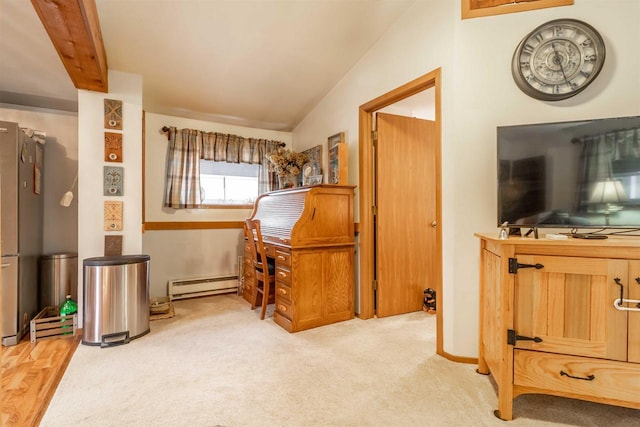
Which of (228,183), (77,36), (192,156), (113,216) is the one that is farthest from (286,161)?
(77,36)

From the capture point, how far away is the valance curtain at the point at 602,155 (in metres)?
1.66

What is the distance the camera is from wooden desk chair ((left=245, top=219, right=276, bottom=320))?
127 inches

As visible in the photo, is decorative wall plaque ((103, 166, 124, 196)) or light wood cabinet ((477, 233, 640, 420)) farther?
decorative wall plaque ((103, 166, 124, 196))

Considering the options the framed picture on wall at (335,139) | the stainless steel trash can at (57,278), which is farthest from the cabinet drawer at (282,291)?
the stainless steel trash can at (57,278)

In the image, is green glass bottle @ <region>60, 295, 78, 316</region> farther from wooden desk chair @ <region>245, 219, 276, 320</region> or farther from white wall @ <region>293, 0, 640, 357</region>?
white wall @ <region>293, 0, 640, 357</region>

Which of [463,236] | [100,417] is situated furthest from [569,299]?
[100,417]

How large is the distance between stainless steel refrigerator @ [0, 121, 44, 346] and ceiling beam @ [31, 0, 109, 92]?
0.72 m

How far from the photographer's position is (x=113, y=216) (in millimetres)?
2988

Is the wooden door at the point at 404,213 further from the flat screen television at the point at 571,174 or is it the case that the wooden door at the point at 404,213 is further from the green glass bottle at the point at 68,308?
the green glass bottle at the point at 68,308

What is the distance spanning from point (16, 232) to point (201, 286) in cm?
184

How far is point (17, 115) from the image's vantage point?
3334 mm

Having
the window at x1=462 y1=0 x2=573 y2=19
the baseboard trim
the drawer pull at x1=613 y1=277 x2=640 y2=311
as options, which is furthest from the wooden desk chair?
the drawer pull at x1=613 y1=277 x2=640 y2=311

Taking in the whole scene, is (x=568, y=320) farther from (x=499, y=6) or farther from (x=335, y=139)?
(x=335, y=139)

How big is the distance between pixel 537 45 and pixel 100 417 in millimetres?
3278
